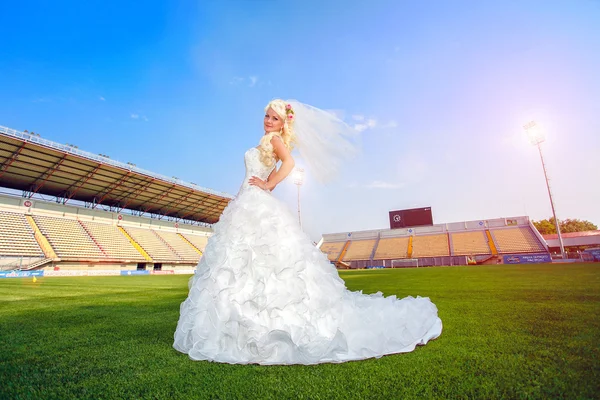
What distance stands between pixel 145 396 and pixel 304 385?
790mm

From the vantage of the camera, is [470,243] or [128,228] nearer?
[128,228]

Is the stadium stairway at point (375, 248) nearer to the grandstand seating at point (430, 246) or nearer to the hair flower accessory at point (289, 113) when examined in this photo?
the grandstand seating at point (430, 246)

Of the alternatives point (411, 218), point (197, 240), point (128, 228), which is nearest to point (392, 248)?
point (411, 218)

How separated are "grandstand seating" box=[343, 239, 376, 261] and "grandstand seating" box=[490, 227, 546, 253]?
1531 centimetres

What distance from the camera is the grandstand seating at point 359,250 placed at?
140 feet

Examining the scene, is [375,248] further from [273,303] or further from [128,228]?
[273,303]

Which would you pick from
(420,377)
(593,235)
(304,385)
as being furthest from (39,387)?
(593,235)

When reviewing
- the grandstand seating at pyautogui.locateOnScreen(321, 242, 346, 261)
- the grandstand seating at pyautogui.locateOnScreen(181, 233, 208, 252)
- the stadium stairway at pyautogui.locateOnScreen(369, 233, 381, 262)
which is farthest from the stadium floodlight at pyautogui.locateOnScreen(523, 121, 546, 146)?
the grandstand seating at pyautogui.locateOnScreen(181, 233, 208, 252)

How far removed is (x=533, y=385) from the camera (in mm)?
1506

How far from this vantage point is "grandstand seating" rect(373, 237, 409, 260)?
1580 inches

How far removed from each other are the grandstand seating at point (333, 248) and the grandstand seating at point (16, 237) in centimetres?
3222

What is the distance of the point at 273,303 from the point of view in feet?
7.18

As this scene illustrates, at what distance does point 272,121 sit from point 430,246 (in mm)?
40874

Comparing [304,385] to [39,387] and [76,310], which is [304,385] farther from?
[76,310]
